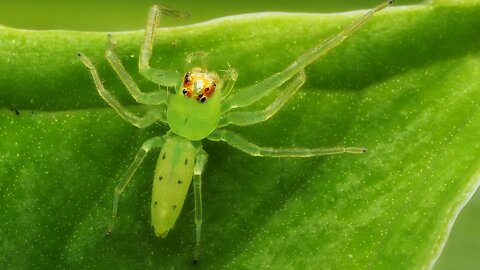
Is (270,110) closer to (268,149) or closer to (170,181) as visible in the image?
(268,149)

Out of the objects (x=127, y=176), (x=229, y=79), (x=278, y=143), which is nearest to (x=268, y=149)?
(x=278, y=143)

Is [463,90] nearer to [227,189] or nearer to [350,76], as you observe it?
[350,76]

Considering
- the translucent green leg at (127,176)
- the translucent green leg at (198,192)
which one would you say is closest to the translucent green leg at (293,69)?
the translucent green leg at (198,192)

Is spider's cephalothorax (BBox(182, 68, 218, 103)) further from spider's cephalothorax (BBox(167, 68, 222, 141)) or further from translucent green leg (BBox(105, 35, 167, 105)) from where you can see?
translucent green leg (BBox(105, 35, 167, 105))

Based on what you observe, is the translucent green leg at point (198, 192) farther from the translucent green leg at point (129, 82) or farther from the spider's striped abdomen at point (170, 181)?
the translucent green leg at point (129, 82)

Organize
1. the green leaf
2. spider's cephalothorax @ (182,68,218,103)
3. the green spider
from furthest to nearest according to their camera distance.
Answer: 1. spider's cephalothorax @ (182,68,218,103)
2. the green spider
3. the green leaf

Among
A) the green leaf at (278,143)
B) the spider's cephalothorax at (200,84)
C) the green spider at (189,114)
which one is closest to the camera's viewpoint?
the green leaf at (278,143)

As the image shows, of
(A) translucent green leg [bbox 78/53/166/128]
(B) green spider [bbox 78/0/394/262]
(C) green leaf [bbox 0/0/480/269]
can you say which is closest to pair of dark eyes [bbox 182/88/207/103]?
(B) green spider [bbox 78/0/394/262]
